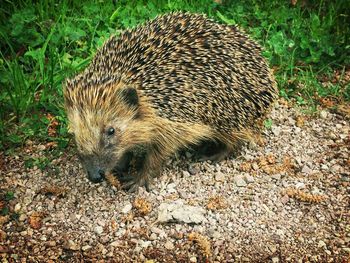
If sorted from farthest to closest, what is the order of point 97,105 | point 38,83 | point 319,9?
point 319,9
point 38,83
point 97,105

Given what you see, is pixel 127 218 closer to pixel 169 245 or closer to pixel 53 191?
pixel 169 245

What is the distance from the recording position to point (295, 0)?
7.08 metres

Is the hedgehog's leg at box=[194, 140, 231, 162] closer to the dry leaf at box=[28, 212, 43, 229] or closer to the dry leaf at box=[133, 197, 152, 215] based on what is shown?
the dry leaf at box=[133, 197, 152, 215]

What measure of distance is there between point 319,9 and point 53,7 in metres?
3.39

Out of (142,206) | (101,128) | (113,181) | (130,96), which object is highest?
(130,96)

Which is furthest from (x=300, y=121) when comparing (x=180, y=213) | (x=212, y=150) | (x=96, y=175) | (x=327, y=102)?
(x=96, y=175)

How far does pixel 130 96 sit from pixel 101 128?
1.21 feet

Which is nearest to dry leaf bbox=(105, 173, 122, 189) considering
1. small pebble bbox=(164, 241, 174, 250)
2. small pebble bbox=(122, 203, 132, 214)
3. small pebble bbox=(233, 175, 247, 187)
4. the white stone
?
small pebble bbox=(122, 203, 132, 214)

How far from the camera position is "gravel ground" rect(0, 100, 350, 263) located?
4301 mm

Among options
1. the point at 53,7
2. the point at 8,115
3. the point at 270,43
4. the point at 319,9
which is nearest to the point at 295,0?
the point at 319,9

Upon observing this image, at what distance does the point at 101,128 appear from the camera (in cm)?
429

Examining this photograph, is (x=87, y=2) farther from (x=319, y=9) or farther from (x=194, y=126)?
(x=319, y=9)

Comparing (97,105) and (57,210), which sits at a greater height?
(97,105)

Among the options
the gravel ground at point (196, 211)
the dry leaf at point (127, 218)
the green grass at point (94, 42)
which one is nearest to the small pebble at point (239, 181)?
the gravel ground at point (196, 211)
